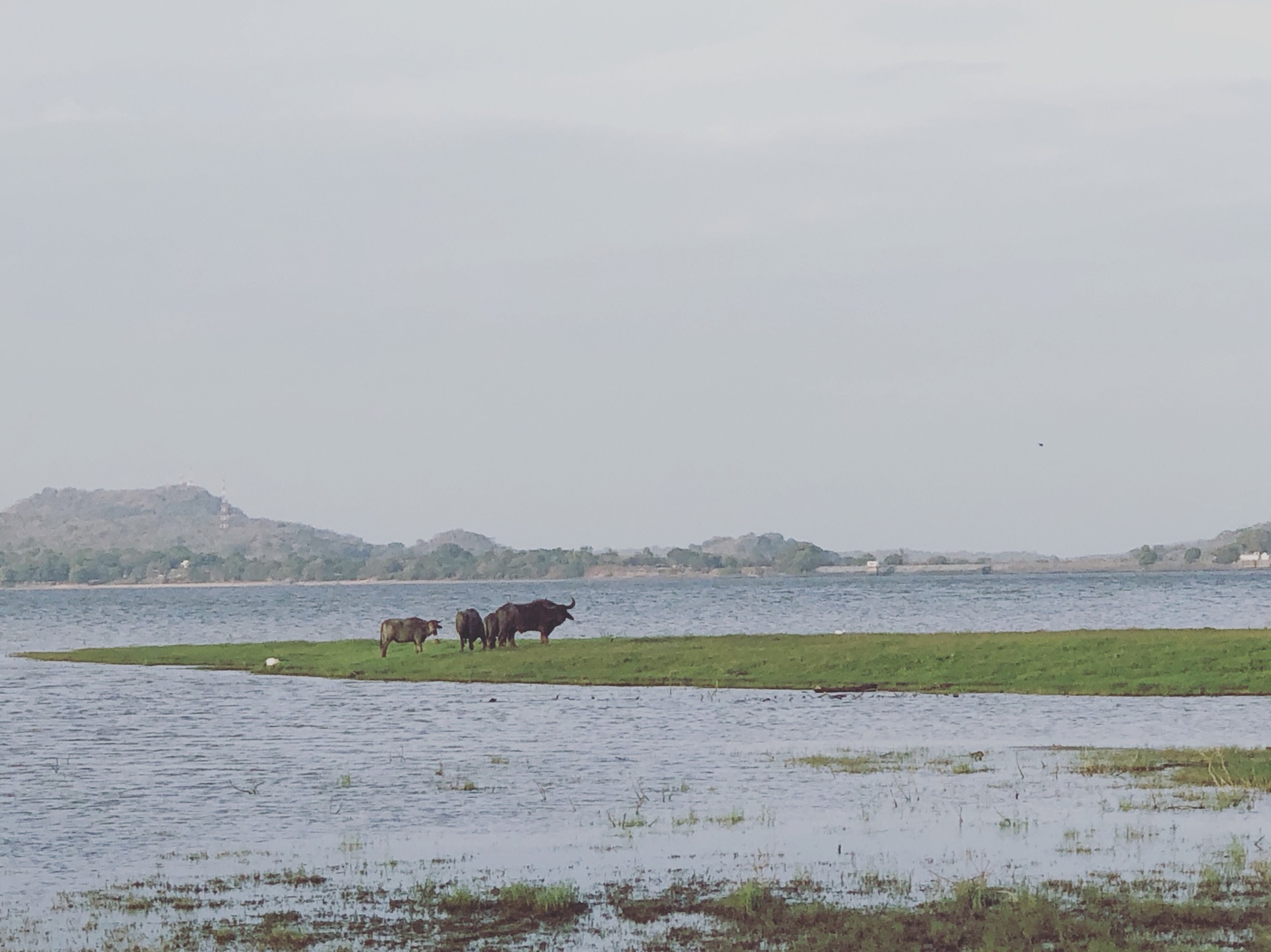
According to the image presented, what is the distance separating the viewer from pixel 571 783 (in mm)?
27703

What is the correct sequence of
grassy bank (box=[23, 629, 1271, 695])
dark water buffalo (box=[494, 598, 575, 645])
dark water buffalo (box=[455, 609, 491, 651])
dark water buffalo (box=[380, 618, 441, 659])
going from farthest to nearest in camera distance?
dark water buffalo (box=[380, 618, 441, 659]) → dark water buffalo (box=[494, 598, 575, 645]) → dark water buffalo (box=[455, 609, 491, 651]) → grassy bank (box=[23, 629, 1271, 695])

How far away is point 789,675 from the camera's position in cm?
4856

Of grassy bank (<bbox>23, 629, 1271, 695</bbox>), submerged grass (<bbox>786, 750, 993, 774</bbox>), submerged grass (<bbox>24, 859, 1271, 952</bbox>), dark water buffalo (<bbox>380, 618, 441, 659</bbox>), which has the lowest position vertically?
submerged grass (<bbox>24, 859, 1271, 952</bbox>)

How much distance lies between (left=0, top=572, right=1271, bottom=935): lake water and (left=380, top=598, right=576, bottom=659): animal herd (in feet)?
21.6

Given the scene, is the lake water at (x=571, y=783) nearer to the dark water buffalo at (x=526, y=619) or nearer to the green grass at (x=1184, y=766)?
the green grass at (x=1184, y=766)

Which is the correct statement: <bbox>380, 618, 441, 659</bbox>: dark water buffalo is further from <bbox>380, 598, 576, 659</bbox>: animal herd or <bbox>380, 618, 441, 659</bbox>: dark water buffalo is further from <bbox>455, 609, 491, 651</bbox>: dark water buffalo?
<bbox>455, 609, 491, 651</bbox>: dark water buffalo

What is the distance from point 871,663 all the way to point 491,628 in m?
16.3

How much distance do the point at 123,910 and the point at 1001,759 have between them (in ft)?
53.7

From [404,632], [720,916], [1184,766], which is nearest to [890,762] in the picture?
[1184,766]

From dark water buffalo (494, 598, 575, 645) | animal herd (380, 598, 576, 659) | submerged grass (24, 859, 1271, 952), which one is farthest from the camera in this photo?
dark water buffalo (494, 598, 575, 645)

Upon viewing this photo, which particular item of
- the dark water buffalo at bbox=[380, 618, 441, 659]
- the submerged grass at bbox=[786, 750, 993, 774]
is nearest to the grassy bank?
the dark water buffalo at bbox=[380, 618, 441, 659]

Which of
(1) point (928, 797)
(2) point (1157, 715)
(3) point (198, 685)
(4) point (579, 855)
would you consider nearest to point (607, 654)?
(3) point (198, 685)

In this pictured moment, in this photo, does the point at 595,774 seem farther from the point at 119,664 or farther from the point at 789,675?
the point at 119,664

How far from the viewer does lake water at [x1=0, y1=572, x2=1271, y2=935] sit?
20.6 meters
